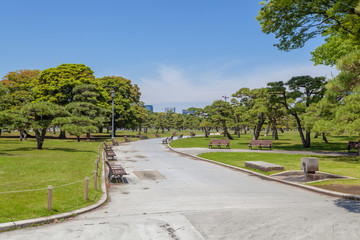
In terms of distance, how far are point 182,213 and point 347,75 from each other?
6.44 meters

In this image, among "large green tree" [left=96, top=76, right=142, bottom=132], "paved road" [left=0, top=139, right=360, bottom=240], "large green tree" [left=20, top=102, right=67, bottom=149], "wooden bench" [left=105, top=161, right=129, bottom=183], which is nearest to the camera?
"paved road" [left=0, top=139, right=360, bottom=240]

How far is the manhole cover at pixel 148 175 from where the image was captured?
511 inches

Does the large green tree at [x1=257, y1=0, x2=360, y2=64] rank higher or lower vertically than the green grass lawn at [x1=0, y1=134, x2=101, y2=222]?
higher

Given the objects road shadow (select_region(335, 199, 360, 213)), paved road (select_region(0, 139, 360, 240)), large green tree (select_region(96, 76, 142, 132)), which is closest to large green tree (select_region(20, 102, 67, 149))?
paved road (select_region(0, 139, 360, 240))

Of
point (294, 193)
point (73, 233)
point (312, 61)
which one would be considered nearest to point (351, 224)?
point (294, 193)

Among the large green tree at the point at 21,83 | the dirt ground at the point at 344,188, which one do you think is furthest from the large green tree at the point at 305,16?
the large green tree at the point at 21,83

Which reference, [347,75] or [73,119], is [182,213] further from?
[73,119]

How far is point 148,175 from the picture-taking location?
13.8 metres

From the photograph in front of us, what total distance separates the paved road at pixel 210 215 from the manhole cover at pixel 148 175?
1620 millimetres

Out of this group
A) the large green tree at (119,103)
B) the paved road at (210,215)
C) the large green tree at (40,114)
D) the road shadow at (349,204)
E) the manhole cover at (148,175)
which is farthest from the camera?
the large green tree at (119,103)

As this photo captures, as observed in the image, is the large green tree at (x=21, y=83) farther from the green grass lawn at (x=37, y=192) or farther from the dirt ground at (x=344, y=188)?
the dirt ground at (x=344, y=188)

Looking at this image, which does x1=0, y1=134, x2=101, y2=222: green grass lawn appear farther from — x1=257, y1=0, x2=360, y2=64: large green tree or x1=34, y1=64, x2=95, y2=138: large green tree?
x1=34, y1=64, x2=95, y2=138: large green tree

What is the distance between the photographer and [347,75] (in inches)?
319

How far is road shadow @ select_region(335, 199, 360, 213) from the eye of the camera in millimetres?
7848
